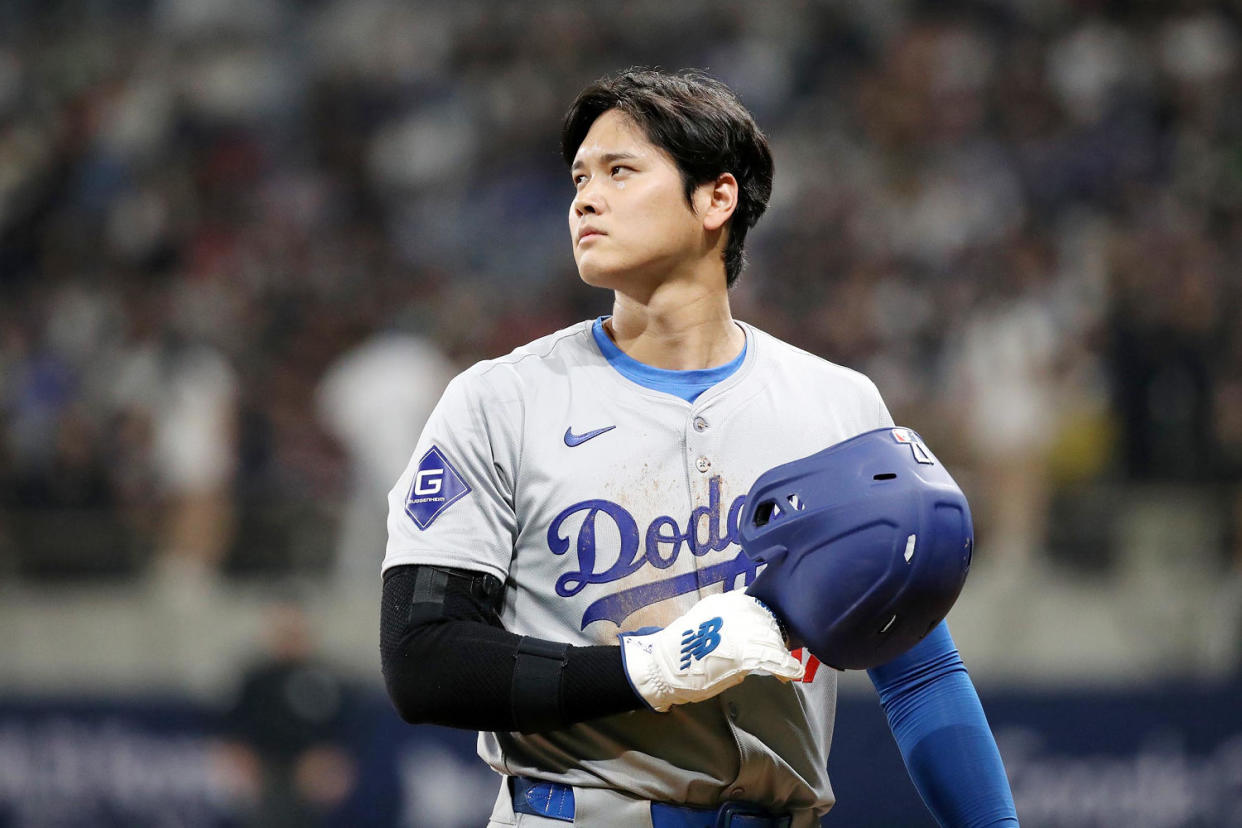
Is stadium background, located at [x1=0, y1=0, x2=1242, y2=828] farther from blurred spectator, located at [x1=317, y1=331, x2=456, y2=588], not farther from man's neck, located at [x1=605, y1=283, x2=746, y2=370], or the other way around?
man's neck, located at [x1=605, y1=283, x2=746, y2=370]

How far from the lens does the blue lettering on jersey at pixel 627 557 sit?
2668 millimetres

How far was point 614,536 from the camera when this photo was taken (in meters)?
2.68

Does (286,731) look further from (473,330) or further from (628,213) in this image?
(628,213)

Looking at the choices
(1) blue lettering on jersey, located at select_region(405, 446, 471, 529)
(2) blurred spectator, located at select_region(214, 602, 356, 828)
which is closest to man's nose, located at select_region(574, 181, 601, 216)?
(1) blue lettering on jersey, located at select_region(405, 446, 471, 529)

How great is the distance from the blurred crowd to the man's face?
527cm

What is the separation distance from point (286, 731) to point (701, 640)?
5855mm

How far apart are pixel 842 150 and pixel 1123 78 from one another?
2.04 m

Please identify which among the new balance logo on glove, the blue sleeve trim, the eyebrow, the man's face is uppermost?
the eyebrow

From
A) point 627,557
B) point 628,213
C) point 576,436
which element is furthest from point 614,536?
point 628,213

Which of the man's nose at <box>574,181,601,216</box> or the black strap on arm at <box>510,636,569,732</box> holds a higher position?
the man's nose at <box>574,181,601,216</box>

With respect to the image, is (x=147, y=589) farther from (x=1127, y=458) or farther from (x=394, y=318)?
(x=1127, y=458)

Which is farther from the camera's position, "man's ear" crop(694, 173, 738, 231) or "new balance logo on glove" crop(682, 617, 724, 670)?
"man's ear" crop(694, 173, 738, 231)

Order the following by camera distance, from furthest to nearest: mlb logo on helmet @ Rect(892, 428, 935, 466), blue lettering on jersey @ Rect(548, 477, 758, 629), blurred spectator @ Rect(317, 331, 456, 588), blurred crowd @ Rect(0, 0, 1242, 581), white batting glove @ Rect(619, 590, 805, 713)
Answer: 1. blurred crowd @ Rect(0, 0, 1242, 581)
2. blurred spectator @ Rect(317, 331, 456, 588)
3. blue lettering on jersey @ Rect(548, 477, 758, 629)
4. mlb logo on helmet @ Rect(892, 428, 935, 466)
5. white batting glove @ Rect(619, 590, 805, 713)

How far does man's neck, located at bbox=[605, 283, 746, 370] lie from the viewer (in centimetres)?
292
